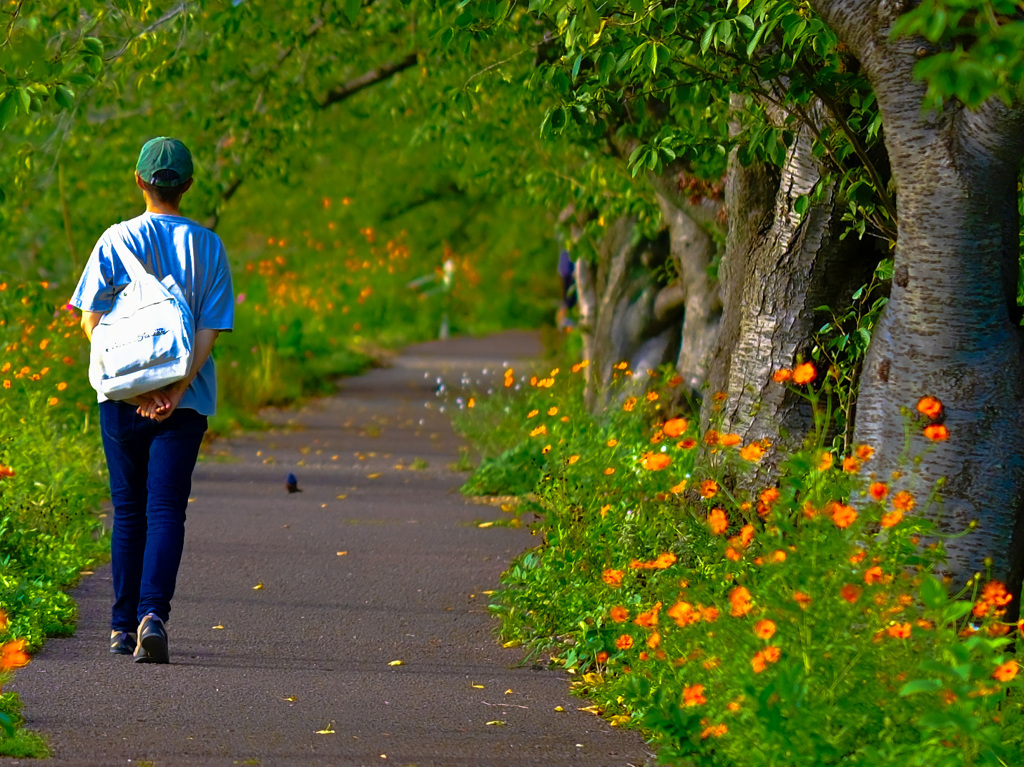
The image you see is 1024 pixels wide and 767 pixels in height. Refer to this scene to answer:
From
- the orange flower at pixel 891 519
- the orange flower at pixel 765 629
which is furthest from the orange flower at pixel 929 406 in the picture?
the orange flower at pixel 765 629

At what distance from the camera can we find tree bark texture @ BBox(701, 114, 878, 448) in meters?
6.21

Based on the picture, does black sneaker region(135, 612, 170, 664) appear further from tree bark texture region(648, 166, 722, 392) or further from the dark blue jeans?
tree bark texture region(648, 166, 722, 392)

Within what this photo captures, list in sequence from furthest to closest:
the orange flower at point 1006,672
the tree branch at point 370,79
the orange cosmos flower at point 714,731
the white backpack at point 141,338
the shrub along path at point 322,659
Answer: the tree branch at point 370,79 → the white backpack at point 141,338 → the shrub along path at point 322,659 → the orange cosmos flower at point 714,731 → the orange flower at point 1006,672

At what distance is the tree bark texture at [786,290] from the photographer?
244 inches

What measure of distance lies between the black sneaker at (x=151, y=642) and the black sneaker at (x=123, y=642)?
13 centimetres

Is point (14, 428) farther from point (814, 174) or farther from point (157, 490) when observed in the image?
point (814, 174)

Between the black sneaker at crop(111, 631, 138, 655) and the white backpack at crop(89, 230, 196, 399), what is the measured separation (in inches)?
36.2

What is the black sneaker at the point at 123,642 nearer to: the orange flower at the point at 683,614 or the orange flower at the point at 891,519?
the orange flower at the point at 683,614

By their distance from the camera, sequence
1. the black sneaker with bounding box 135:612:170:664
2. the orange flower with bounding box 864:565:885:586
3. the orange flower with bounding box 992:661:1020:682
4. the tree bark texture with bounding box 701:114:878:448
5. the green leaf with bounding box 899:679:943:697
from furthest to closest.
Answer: the tree bark texture with bounding box 701:114:878:448 → the black sneaker with bounding box 135:612:170:664 → the orange flower with bounding box 864:565:885:586 → the orange flower with bounding box 992:661:1020:682 → the green leaf with bounding box 899:679:943:697

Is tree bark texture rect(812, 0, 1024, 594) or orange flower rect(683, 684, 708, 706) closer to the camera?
orange flower rect(683, 684, 708, 706)

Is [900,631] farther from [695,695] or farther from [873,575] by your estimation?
[695,695]

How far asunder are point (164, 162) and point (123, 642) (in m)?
1.79

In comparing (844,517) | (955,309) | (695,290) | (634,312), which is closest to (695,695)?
(844,517)

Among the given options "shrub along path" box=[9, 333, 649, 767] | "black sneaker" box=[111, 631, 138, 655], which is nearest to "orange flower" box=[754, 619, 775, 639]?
"shrub along path" box=[9, 333, 649, 767]
